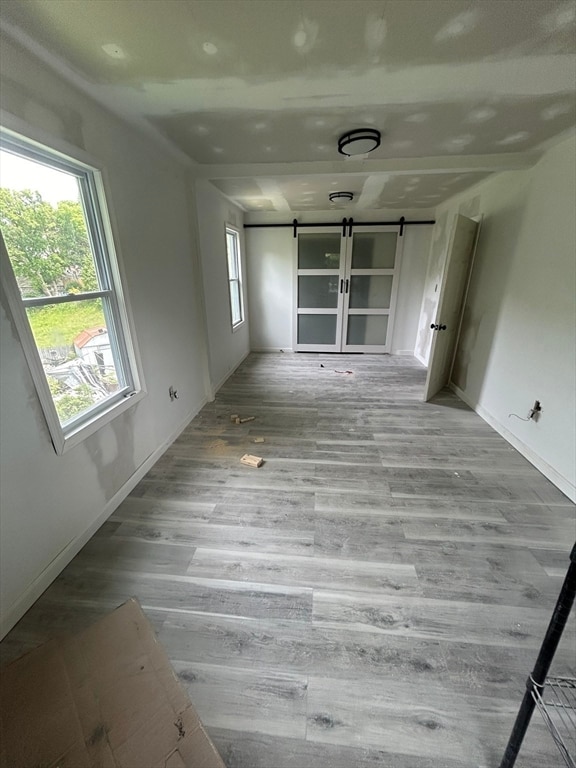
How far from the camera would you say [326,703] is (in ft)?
3.51

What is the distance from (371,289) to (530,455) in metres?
3.56

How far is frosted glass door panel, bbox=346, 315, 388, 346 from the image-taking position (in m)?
5.32

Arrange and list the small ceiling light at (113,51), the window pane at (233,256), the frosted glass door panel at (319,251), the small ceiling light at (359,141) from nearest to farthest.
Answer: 1. the small ceiling light at (113,51)
2. the small ceiling light at (359,141)
3. the window pane at (233,256)
4. the frosted glass door panel at (319,251)

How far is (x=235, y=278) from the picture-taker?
15.8 feet

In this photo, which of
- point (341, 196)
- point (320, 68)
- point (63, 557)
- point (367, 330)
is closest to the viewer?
point (320, 68)

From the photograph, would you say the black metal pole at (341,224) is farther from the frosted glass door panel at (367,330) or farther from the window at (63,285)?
the window at (63,285)

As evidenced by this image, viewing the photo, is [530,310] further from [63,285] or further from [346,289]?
[63,285]

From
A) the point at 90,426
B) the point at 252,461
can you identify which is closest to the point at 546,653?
the point at 252,461

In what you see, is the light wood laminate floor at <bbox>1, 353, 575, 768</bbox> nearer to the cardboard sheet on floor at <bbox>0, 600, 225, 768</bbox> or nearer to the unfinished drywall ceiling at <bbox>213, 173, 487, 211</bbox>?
the cardboard sheet on floor at <bbox>0, 600, 225, 768</bbox>

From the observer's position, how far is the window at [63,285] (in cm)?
133

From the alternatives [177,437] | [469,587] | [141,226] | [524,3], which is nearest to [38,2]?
[141,226]

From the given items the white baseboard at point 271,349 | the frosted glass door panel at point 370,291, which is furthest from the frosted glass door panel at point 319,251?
the white baseboard at point 271,349

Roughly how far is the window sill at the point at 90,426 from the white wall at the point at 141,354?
0.04m

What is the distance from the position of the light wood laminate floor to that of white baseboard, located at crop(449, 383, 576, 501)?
7 centimetres
